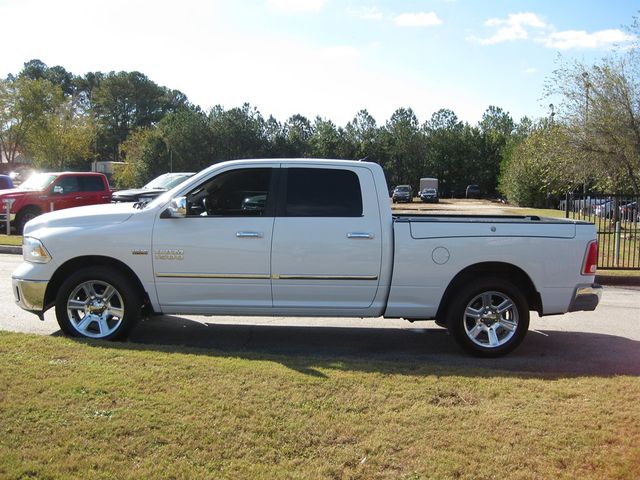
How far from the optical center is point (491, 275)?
635cm

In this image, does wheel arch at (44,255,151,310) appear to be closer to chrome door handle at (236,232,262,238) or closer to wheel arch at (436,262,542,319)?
chrome door handle at (236,232,262,238)

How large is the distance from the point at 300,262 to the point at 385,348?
4.79 feet

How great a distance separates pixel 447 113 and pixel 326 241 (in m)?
86.8

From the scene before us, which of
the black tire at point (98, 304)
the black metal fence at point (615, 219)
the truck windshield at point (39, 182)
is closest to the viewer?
the black tire at point (98, 304)

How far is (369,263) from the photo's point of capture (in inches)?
244

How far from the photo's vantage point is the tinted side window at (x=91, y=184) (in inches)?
776

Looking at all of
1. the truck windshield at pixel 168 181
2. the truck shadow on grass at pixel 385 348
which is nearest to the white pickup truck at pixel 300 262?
the truck shadow on grass at pixel 385 348

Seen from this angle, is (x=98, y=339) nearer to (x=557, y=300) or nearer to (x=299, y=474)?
(x=299, y=474)

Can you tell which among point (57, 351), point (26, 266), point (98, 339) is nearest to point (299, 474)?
point (57, 351)

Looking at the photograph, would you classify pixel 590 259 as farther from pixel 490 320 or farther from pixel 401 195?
pixel 401 195

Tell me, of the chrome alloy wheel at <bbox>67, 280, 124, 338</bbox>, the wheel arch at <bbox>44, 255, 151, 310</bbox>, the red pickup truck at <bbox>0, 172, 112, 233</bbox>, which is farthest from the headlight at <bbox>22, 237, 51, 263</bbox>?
the red pickup truck at <bbox>0, 172, 112, 233</bbox>

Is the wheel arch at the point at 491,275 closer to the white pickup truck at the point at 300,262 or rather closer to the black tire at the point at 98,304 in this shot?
the white pickup truck at the point at 300,262

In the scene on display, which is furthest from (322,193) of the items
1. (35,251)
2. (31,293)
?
(31,293)

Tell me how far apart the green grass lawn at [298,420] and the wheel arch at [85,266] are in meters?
1.12
